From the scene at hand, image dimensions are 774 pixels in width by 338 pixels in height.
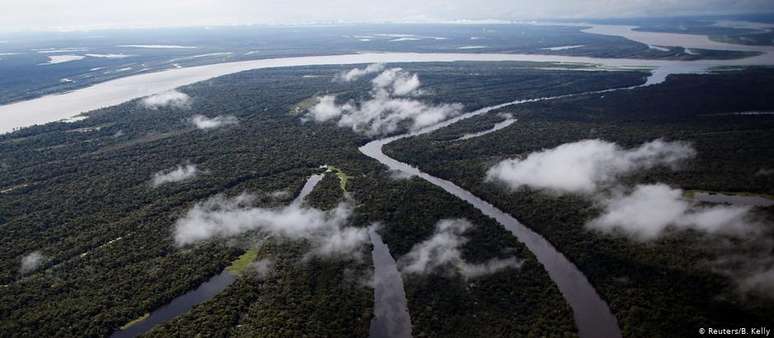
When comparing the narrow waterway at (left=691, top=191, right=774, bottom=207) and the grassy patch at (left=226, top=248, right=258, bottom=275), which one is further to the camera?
the narrow waterway at (left=691, top=191, right=774, bottom=207)

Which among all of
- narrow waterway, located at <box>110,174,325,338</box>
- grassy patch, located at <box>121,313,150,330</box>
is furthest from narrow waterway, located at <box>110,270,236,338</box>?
grassy patch, located at <box>121,313,150,330</box>

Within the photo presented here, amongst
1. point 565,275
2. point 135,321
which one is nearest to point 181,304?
point 135,321

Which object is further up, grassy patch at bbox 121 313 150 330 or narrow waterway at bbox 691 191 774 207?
narrow waterway at bbox 691 191 774 207

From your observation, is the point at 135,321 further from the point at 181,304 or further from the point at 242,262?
the point at 242,262

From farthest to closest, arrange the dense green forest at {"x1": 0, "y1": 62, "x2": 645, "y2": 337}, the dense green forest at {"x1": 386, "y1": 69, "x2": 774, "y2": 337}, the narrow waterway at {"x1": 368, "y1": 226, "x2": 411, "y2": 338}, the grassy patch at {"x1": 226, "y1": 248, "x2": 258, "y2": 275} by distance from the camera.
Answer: the grassy patch at {"x1": 226, "y1": 248, "x2": 258, "y2": 275}
the dense green forest at {"x1": 0, "y1": 62, "x2": 645, "y2": 337}
the narrow waterway at {"x1": 368, "y1": 226, "x2": 411, "y2": 338}
the dense green forest at {"x1": 386, "y1": 69, "x2": 774, "y2": 337}

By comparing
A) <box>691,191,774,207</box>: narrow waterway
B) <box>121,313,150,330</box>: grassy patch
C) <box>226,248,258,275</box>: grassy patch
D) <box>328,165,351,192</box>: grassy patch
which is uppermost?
<box>328,165,351,192</box>: grassy patch

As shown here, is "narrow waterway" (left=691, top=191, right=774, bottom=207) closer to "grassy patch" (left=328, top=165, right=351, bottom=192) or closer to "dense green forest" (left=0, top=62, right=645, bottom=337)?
"dense green forest" (left=0, top=62, right=645, bottom=337)

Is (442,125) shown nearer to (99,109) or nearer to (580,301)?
(580,301)
